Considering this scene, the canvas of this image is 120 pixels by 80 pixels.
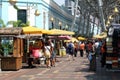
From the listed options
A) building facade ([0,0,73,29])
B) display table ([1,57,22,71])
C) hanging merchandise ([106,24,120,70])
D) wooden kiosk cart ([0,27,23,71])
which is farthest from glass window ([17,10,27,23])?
hanging merchandise ([106,24,120,70])

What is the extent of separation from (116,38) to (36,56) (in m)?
6.67

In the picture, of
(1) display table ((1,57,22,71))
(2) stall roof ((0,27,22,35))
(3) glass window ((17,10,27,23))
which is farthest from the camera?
(3) glass window ((17,10,27,23))

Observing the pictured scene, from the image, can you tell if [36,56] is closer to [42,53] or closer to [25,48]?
[42,53]

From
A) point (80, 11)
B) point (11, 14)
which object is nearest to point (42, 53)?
point (11, 14)

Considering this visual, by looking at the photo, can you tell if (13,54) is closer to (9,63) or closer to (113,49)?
(9,63)

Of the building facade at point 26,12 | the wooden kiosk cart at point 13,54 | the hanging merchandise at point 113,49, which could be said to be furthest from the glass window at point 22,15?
the hanging merchandise at point 113,49

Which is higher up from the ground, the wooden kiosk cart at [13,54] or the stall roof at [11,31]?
the stall roof at [11,31]

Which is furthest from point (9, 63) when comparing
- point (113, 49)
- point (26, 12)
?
point (26, 12)

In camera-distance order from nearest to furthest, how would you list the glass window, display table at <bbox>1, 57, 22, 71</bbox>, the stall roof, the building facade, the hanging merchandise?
the hanging merchandise
display table at <bbox>1, 57, 22, 71</bbox>
the stall roof
the building facade
the glass window

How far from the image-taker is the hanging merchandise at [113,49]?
22.1 m

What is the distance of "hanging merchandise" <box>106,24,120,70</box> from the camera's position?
2206 centimetres

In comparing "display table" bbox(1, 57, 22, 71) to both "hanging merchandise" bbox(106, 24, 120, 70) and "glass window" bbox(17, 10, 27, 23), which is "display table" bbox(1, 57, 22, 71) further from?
"glass window" bbox(17, 10, 27, 23)

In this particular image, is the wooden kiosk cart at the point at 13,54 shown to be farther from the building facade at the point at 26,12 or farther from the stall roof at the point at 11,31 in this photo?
the building facade at the point at 26,12

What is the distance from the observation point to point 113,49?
72.7 feet
